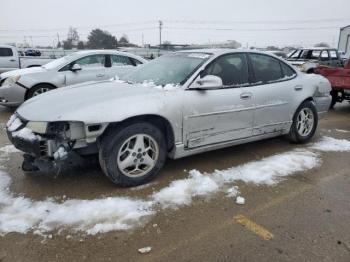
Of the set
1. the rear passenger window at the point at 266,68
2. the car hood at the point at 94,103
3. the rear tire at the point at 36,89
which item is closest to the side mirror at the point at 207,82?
the car hood at the point at 94,103

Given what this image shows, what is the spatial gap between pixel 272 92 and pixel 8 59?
13.2 metres

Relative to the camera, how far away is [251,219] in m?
3.30

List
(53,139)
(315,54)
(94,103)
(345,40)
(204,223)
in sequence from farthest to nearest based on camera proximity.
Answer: (345,40) < (315,54) < (94,103) < (53,139) < (204,223)

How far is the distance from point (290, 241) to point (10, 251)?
230 centimetres

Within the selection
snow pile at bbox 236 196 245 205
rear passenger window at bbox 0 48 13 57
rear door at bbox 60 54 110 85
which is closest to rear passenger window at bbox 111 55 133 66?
rear door at bbox 60 54 110 85

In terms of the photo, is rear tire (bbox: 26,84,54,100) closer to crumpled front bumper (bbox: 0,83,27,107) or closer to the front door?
crumpled front bumper (bbox: 0,83,27,107)

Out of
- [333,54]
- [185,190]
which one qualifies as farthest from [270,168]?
[333,54]

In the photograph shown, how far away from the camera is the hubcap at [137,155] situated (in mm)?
3809

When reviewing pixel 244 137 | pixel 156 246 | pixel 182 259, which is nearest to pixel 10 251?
pixel 156 246

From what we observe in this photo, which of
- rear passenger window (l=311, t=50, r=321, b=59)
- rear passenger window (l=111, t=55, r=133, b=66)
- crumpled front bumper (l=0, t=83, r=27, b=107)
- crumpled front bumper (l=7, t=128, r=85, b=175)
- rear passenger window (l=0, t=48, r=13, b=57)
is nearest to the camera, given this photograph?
crumpled front bumper (l=7, t=128, r=85, b=175)

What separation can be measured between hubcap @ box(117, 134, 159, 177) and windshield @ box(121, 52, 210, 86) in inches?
32.0

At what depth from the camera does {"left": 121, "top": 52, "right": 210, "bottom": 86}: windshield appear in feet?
14.3

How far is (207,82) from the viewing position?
4.16 m

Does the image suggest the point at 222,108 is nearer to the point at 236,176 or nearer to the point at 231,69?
the point at 231,69
